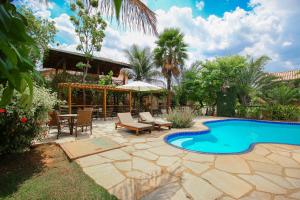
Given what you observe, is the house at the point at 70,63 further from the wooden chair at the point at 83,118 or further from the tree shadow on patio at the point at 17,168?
the tree shadow on patio at the point at 17,168

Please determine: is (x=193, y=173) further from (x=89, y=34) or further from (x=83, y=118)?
(x=89, y=34)

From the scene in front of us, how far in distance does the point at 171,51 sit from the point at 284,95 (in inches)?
409

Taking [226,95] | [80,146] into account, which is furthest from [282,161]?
[226,95]

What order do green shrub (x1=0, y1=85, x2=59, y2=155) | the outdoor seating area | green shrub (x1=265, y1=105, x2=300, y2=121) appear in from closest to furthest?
the outdoor seating area
green shrub (x1=0, y1=85, x2=59, y2=155)
green shrub (x1=265, y1=105, x2=300, y2=121)

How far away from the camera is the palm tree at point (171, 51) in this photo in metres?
16.6

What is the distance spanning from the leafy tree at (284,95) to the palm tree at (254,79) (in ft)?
4.17

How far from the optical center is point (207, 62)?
18.2 meters

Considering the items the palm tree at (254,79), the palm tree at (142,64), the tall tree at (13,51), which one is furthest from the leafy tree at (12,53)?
the palm tree at (142,64)

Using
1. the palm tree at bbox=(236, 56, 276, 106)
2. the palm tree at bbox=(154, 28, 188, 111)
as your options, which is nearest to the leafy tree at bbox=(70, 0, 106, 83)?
the palm tree at bbox=(154, 28, 188, 111)

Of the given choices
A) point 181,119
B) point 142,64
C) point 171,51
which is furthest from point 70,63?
point 181,119

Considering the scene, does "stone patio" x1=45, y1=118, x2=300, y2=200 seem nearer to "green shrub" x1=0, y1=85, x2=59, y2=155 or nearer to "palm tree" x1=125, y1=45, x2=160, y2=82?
"green shrub" x1=0, y1=85, x2=59, y2=155

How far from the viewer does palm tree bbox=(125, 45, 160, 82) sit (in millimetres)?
21828

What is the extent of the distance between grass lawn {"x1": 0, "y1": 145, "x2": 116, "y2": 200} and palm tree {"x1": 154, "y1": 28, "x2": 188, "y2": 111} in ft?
42.2

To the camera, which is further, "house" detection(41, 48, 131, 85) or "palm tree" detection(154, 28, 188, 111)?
"palm tree" detection(154, 28, 188, 111)
